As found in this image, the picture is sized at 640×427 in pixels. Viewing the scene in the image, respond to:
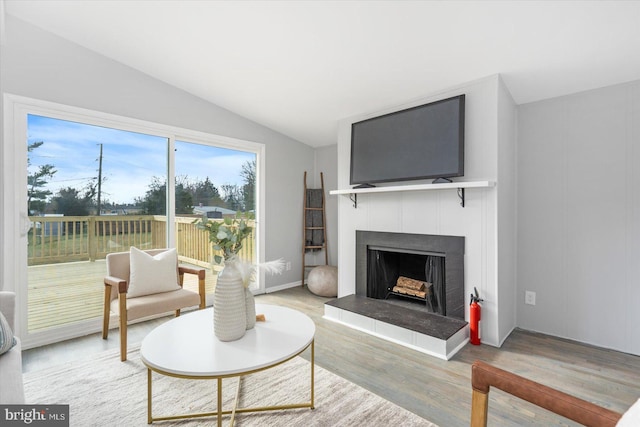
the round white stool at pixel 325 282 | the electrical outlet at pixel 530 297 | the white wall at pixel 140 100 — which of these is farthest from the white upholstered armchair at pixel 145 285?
the electrical outlet at pixel 530 297

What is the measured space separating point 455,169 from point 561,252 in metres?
1.23

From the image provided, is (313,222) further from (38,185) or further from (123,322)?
(38,185)

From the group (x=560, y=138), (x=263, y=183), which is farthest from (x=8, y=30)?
(x=560, y=138)

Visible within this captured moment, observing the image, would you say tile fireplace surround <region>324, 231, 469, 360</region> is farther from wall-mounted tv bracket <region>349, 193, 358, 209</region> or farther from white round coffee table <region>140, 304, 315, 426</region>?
white round coffee table <region>140, 304, 315, 426</region>

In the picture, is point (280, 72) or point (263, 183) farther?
point (263, 183)

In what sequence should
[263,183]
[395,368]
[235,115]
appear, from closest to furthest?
[395,368] → [235,115] → [263,183]

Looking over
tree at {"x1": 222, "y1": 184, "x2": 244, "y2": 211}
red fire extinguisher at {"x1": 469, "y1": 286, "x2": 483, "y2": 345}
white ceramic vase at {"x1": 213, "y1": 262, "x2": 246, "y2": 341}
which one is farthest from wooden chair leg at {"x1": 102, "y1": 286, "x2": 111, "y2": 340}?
red fire extinguisher at {"x1": 469, "y1": 286, "x2": 483, "y2": 345}

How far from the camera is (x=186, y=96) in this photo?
3.47 meters

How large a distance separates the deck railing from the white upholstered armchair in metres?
0.40

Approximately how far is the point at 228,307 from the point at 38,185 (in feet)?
7.56

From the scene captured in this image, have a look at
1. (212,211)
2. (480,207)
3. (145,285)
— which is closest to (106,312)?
(145,285)

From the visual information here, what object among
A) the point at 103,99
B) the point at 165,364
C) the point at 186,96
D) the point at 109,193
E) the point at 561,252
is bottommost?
the point at 165,364

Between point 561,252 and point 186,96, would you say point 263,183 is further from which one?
point 561,252

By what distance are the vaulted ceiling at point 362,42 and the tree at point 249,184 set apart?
1138mm
